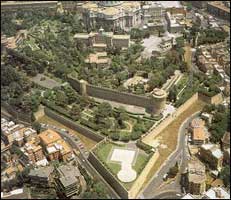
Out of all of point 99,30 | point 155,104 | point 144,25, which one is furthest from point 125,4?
point 155,104

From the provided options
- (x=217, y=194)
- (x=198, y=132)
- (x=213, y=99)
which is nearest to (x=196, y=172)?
(x=217, y=194)

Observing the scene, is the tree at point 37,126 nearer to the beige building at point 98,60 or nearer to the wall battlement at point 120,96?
the wall battlement at point 120,96

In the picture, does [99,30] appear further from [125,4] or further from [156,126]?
[156,126]

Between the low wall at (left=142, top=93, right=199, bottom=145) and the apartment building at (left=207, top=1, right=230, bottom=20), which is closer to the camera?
the low wall at (left=142, top=93, right=199, bottom=145)

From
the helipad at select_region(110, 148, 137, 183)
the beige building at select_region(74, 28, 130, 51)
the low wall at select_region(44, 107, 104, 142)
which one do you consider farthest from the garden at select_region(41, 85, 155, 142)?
the beige building at select_region(74, 28, 130, 51)

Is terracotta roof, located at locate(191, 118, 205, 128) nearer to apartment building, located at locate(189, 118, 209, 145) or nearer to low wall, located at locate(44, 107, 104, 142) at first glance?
apartment building, located at locate(189, 118, 209, 145)

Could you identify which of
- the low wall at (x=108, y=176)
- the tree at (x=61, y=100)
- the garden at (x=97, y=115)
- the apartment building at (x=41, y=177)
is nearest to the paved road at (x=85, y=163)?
the low wall at (x=108, y=176)

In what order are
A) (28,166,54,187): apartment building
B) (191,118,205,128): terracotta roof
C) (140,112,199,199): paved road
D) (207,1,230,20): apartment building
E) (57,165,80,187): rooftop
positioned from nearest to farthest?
(57,165,80,187): rooftop
(140,112,199,199): paved road
(28,166,54,187): apartment building
(191,118,205,128): terracotta roof
(207,1,230,20): apartment building
